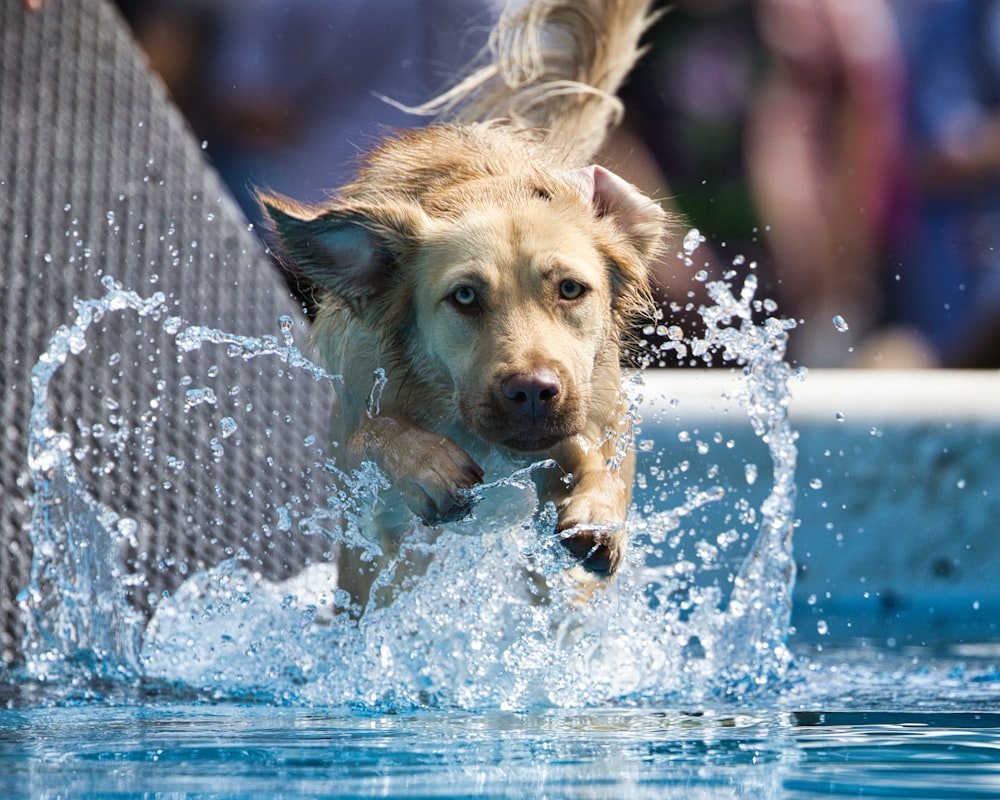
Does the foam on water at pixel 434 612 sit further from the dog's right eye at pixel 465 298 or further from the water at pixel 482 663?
the dog's right eye at pixel 465 298

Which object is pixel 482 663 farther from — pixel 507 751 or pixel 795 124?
pixel 795 124

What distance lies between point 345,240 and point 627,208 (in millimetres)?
585

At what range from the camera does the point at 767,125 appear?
533 cm

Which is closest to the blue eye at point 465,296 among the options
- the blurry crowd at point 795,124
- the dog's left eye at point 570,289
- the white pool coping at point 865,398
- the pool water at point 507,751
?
the dog's left eye at point 570,289

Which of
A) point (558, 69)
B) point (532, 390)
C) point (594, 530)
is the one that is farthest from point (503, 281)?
point (558, 69)

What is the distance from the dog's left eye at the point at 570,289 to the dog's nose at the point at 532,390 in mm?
227

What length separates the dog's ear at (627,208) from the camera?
2.88 metres

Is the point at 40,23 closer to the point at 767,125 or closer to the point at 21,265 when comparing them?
the point at 21,265

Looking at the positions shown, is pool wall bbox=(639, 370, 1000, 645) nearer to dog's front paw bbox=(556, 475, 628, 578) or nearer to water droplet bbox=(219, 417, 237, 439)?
water droplet bbox=(219, 417, 237, 439)

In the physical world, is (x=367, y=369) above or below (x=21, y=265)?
below

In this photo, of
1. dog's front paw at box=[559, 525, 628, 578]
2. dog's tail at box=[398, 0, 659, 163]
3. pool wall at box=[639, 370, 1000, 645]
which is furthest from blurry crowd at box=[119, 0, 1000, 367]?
dog's front paw at box=[559, 525, 628, 578]

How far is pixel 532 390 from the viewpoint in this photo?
2396mm

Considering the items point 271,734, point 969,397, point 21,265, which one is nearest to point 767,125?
point 969,397

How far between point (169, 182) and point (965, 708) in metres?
2.67
